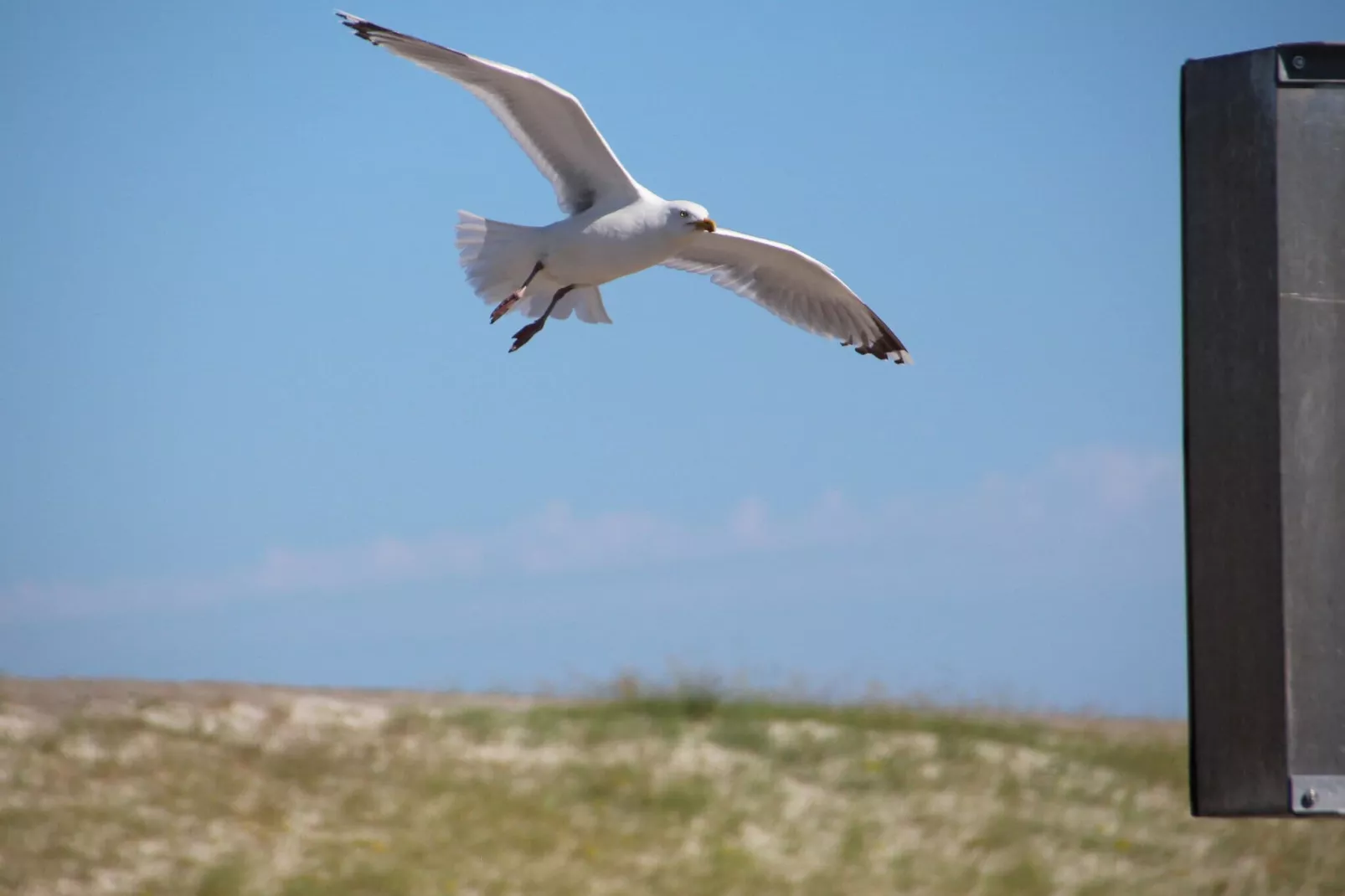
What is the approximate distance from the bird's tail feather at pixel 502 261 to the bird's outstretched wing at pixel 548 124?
0.31 m

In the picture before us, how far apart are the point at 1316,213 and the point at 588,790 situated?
6.59m

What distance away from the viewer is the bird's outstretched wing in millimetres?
5312

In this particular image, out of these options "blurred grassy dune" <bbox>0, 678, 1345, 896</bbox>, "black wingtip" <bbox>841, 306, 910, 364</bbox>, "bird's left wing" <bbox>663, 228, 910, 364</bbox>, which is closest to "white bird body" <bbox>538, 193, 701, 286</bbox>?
"bird's left wing" <bbox>663, 228, 910, 364</bbox>

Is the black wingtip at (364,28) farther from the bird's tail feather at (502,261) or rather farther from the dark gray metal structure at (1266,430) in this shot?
the dark gray metal structure at (1266,430)

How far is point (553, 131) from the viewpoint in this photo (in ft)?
19.1

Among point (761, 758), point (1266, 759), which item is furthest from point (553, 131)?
point (761, 758)

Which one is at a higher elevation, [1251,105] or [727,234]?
[727,234]

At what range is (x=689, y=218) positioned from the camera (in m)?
5.54

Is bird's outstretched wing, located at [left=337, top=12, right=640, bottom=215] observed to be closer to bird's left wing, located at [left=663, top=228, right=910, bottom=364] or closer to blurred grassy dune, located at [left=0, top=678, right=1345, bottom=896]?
Answer: bird's left wing, located at [left=663, top=228, right=910, bottom=364]

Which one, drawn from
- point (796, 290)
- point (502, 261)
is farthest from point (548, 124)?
point (796, 290)

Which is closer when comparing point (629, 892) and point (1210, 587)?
point (1210, 587)

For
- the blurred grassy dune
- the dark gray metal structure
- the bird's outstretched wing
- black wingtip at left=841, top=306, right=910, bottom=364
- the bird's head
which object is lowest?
the blurred grassy dune

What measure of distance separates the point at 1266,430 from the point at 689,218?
344cm

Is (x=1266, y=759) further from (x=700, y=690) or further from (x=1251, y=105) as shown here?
(x=700, y=690)
